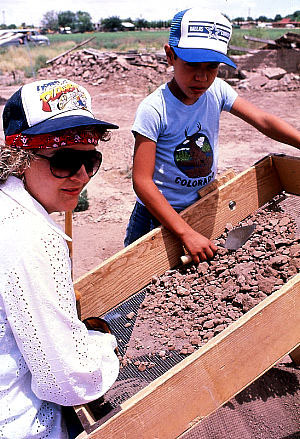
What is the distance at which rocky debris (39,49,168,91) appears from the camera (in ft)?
69.3

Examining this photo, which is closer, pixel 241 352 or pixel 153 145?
pixel 241 352

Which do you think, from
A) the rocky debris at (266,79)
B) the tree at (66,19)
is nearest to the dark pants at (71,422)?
the rocky debris at (266,79)

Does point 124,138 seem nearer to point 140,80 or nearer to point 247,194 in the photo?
point 247,194

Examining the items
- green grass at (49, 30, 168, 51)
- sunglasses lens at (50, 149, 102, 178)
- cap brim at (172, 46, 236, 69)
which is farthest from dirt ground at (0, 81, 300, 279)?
green grass at (49, 30, 168, 51)

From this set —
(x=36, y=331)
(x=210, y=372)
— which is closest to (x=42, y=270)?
(x=36, y=331)

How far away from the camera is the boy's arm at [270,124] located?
2.92 meters

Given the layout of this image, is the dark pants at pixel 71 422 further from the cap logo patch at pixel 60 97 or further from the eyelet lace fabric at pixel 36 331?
the cap logo patch at pixel 60 97

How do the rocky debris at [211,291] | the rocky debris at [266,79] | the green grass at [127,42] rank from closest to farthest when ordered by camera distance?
the rocky debris at [211,291], the rocky debris at [266,79], the green grass at [127,42]

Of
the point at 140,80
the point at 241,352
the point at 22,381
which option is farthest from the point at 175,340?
the point at 140,80

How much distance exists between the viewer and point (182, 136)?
283 cm

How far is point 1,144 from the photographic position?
163 cm

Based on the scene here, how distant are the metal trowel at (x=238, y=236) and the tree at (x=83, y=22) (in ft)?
399

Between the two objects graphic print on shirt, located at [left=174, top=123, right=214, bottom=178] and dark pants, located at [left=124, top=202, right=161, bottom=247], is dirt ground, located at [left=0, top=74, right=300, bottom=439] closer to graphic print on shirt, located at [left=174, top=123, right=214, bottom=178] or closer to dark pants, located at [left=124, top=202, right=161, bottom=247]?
dark pants, located at [left=124, top=202, right=161, bottom=247]

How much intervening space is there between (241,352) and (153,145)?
1.37 metres
